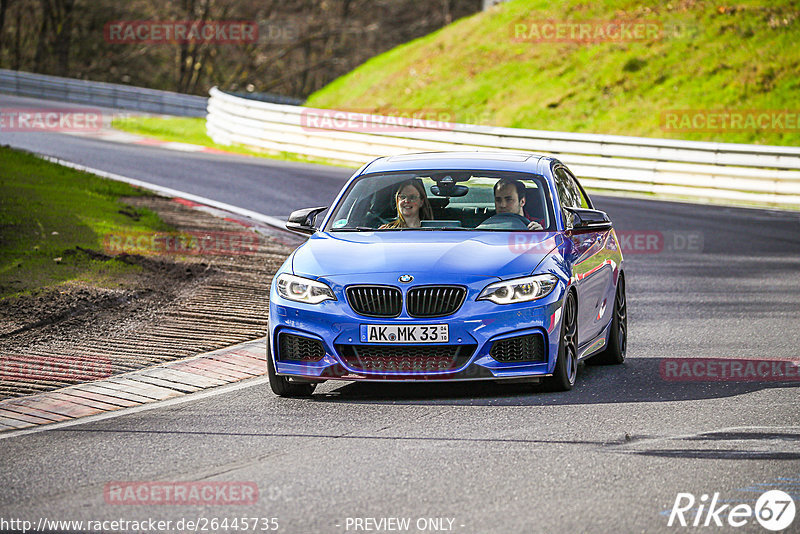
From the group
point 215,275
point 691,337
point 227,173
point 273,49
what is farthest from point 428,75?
point 691,337

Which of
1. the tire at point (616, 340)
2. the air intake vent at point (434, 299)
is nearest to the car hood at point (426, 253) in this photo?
the air intake vent at point (434, 299)

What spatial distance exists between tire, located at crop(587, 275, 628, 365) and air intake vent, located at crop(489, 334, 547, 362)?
1.82 metres

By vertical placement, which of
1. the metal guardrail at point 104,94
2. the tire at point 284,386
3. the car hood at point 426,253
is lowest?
the metal guardrail at point 104,94

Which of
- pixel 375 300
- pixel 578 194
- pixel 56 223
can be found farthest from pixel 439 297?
pixel 56 223

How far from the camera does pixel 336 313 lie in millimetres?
8266

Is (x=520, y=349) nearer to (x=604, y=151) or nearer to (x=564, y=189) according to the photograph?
(x=564, y=189)

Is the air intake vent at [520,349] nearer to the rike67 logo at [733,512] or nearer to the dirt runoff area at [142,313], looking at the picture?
the rike67 logo at [733,512]

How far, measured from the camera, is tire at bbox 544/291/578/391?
8.53m

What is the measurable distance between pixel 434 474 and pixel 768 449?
1.93m

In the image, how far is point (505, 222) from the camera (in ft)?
30.8

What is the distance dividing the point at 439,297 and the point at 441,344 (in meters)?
0.31

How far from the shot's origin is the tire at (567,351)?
853 cm

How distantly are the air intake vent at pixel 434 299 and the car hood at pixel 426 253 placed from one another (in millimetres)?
126

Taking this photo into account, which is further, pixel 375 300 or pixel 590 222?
pixel 590 222
